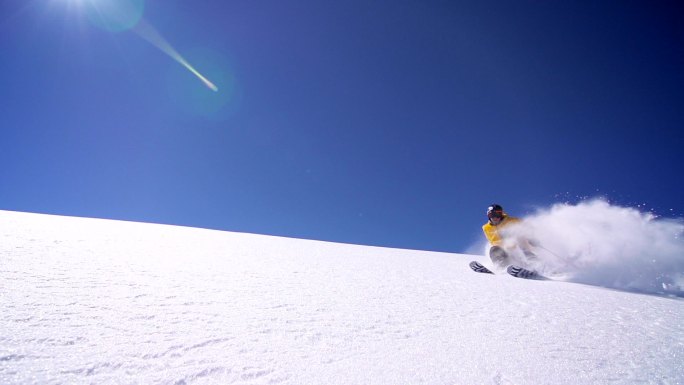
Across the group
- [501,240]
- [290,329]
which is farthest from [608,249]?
[290,329]

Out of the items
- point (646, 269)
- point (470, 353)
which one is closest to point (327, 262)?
point (470, 353)

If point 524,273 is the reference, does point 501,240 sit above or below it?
above

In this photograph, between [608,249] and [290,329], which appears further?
[608,249]

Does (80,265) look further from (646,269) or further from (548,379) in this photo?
(646,269)

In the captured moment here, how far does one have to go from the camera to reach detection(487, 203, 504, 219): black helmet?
5.98 metres

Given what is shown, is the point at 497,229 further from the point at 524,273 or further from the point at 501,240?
the point at 524,273

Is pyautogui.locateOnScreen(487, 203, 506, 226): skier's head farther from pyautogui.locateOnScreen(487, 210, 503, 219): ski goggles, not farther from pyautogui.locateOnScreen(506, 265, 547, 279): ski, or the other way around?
pyautogui.locateOnScreen(506, 265, 547, 279): ski

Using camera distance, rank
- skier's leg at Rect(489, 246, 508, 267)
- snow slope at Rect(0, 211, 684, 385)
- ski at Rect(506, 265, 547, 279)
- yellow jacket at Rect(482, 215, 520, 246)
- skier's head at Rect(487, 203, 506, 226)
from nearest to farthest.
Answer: snow slope at Rect(0, 211, 684, 385), ski at Rect(506, 265, 547, 279), skier's leg at Rect(489, 246, 508, 267), yellow jacket at Rect(482, 215, 520, 246), skier's head at Rect(487, 203, 506, 226)

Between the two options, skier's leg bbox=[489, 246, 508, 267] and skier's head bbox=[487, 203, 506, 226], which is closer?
skier's leg bbox=[489, 246, 508, 267]

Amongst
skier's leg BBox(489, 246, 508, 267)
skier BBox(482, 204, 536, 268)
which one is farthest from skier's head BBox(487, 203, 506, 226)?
skier's leg BBox(489, 246, 508, 267)

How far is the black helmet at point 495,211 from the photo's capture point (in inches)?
235

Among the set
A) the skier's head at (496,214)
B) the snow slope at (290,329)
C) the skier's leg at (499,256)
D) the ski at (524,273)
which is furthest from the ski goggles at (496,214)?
the snow slope at (290,329)

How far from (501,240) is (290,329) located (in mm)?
5176

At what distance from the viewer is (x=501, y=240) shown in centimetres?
561
